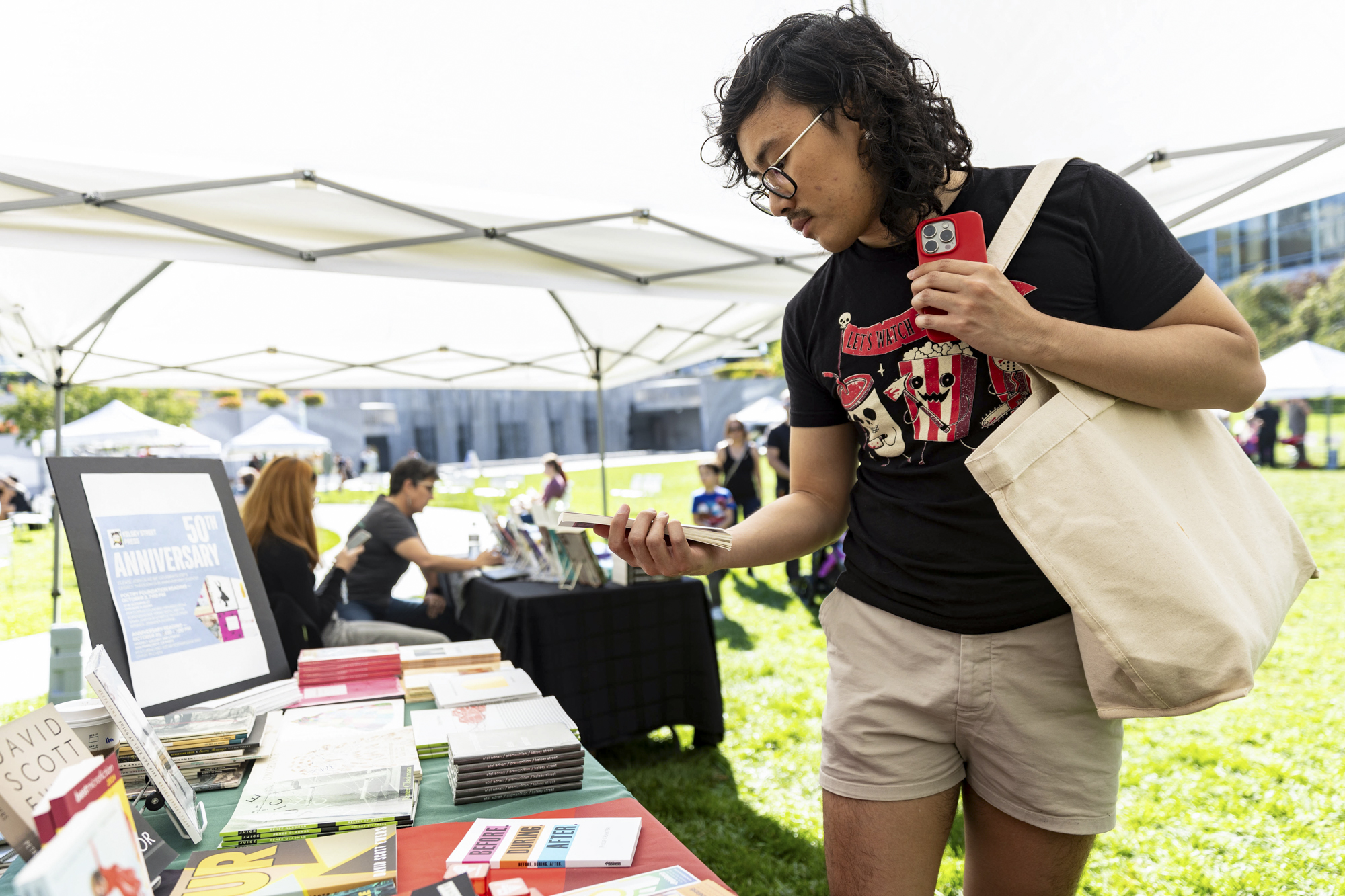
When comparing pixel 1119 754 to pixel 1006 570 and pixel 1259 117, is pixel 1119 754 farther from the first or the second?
pixel 1259 117

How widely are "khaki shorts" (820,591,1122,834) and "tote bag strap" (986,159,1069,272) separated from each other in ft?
1.50

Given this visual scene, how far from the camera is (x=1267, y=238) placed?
39969 mm

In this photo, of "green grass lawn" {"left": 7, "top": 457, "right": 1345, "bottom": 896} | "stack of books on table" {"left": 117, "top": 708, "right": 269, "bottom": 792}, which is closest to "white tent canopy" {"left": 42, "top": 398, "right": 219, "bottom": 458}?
"green grass lawn" {"left": 7, "top": 457, "right": 1345, "bottom": 896}

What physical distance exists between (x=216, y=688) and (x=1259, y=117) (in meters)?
3.20

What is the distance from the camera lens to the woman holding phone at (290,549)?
354 centimetres

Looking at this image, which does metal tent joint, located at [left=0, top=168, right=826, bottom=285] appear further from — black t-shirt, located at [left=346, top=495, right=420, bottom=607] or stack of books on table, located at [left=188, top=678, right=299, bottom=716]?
stack of books on table, located at [left=188, top=678, right=299, bottom=716]

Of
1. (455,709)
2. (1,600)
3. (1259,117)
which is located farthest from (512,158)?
(1,600)

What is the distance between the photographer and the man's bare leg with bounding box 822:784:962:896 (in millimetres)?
1086

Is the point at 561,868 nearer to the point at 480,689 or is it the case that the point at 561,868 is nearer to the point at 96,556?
the point at 480,689

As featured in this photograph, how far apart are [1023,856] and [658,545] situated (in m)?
0.63

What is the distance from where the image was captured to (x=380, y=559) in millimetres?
4398

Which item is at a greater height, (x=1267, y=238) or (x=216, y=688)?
(x=1267, y=238)

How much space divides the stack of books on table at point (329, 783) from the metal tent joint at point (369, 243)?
7.45 feet

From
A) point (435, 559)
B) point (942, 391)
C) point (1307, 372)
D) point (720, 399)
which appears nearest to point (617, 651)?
point (435, 559)
